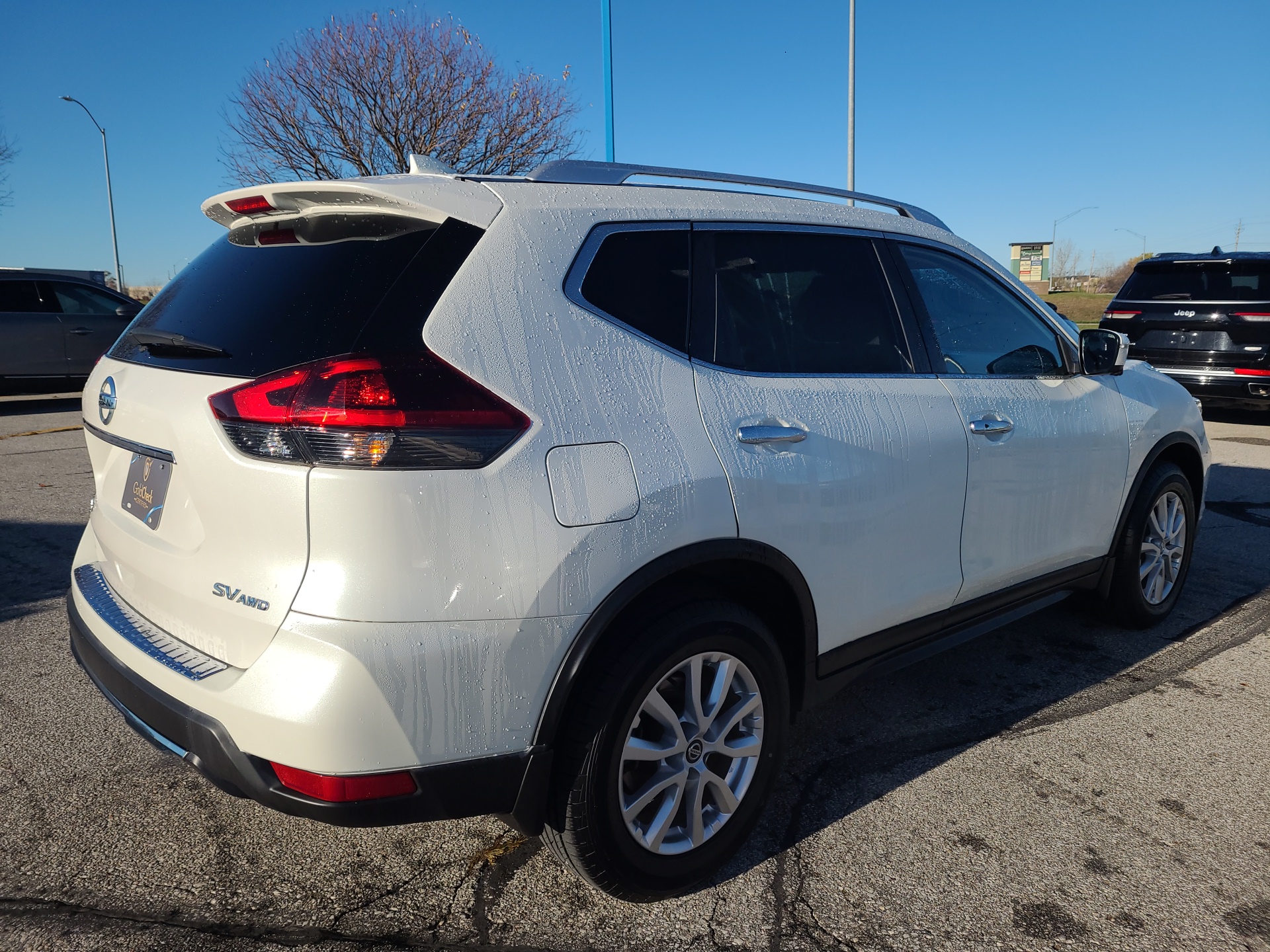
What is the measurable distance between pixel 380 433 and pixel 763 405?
103 centimetres

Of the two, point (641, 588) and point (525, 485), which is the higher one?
point (525, 485)

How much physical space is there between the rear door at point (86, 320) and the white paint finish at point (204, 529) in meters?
12.3

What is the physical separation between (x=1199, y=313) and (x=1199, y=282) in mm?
351

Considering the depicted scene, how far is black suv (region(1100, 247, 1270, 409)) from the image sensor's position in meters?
9.77

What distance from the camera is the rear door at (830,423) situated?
240cm

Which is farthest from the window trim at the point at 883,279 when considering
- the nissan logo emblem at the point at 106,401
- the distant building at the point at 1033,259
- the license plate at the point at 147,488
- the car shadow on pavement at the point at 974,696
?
the distant building at the point at 1033,259

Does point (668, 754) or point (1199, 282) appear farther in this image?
point (1199, 282)

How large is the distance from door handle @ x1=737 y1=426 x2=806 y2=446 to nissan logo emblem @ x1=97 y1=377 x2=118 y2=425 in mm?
1621

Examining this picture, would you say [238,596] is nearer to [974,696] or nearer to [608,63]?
[974,696]

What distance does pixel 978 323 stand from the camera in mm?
3383

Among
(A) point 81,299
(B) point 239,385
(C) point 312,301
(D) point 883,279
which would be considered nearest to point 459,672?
(B) point 239,385

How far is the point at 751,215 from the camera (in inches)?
106

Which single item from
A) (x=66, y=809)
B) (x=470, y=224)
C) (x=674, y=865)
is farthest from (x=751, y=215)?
(x=66, y=809)

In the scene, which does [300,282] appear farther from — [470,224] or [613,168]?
[613,168]
